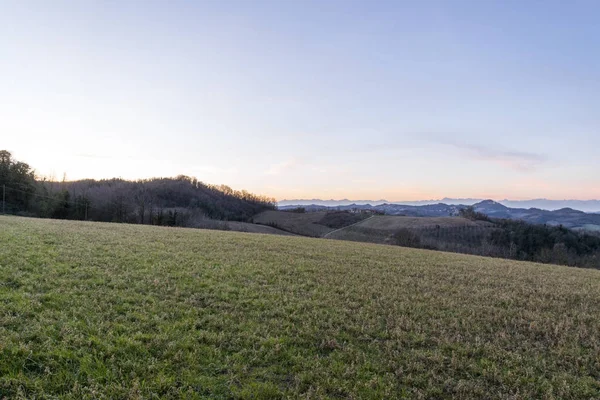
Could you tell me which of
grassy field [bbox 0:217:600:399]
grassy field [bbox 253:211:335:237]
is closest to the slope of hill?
grassy field [bbox 253:211:335:237]

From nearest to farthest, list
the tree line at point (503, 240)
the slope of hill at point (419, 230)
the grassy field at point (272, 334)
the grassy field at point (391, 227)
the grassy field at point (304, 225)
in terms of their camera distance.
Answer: the grassy field at point (272, 334) → the tree line at point (503, 240) → the slope of hill at point (419, 230) → the grassy field at point (391, 227) → the grassy field at point (304, 225)

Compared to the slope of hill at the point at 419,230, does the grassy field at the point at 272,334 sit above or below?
above

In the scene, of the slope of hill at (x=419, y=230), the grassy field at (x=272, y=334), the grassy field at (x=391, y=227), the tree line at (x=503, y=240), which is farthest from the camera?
the grassy field at (x=391, y=227)

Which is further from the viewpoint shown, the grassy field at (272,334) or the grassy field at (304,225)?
the grassy field at (304,225)

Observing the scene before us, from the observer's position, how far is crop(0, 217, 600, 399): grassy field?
5.30m

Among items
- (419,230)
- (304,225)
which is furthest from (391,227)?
(304,225)

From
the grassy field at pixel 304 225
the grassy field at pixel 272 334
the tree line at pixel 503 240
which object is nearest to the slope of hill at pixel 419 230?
the tree line at pixel 503 240

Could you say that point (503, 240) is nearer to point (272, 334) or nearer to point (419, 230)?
point (419, 230)

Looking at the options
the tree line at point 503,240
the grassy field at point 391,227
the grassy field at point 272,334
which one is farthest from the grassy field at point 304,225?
the grassy field at point 272,334

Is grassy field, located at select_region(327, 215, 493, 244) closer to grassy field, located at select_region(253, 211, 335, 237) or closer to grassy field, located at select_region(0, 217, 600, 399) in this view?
grassy field, located at select_region(253, 211, 335, 237)

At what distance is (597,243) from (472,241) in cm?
3336

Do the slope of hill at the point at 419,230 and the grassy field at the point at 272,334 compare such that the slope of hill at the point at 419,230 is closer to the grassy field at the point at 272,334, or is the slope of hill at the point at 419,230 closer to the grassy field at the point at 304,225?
the grassy field at the point at 304,225

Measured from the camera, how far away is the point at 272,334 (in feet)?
23.8

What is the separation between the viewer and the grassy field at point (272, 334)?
17.4 feet
